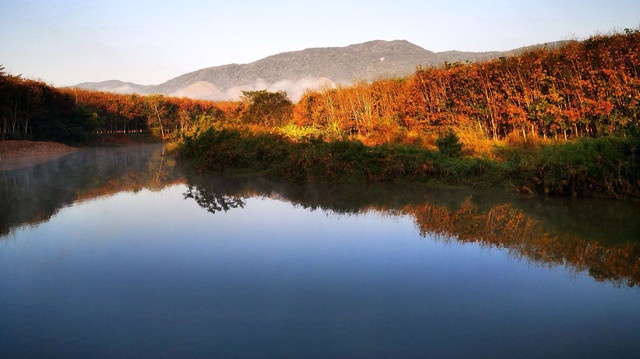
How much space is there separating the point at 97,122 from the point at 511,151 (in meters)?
38.7

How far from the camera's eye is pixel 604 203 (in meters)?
7.80

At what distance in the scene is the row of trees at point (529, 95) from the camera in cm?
1165

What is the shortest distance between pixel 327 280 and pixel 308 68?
5710 inches

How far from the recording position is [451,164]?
1063cm

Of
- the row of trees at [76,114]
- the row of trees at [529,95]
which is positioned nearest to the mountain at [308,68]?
the row of trees at [76,114]

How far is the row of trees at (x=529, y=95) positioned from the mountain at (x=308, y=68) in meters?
106

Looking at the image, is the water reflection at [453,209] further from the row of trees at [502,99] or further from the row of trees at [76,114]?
the row of trees at [76,114]

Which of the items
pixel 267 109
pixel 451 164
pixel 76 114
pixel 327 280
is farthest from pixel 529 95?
pixel 76 114

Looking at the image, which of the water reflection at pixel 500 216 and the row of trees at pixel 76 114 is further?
the row of trees at pixel 76 114

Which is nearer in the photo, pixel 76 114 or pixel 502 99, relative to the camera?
pixel 502 99

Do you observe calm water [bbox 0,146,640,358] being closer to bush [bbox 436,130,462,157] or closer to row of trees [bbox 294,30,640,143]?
bush [bbox 436,130,462,157]

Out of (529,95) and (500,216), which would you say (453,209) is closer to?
(500,216)

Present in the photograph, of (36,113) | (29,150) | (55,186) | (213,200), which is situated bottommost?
(213,200)

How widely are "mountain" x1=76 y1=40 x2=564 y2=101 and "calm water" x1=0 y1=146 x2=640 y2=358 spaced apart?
117169mm
